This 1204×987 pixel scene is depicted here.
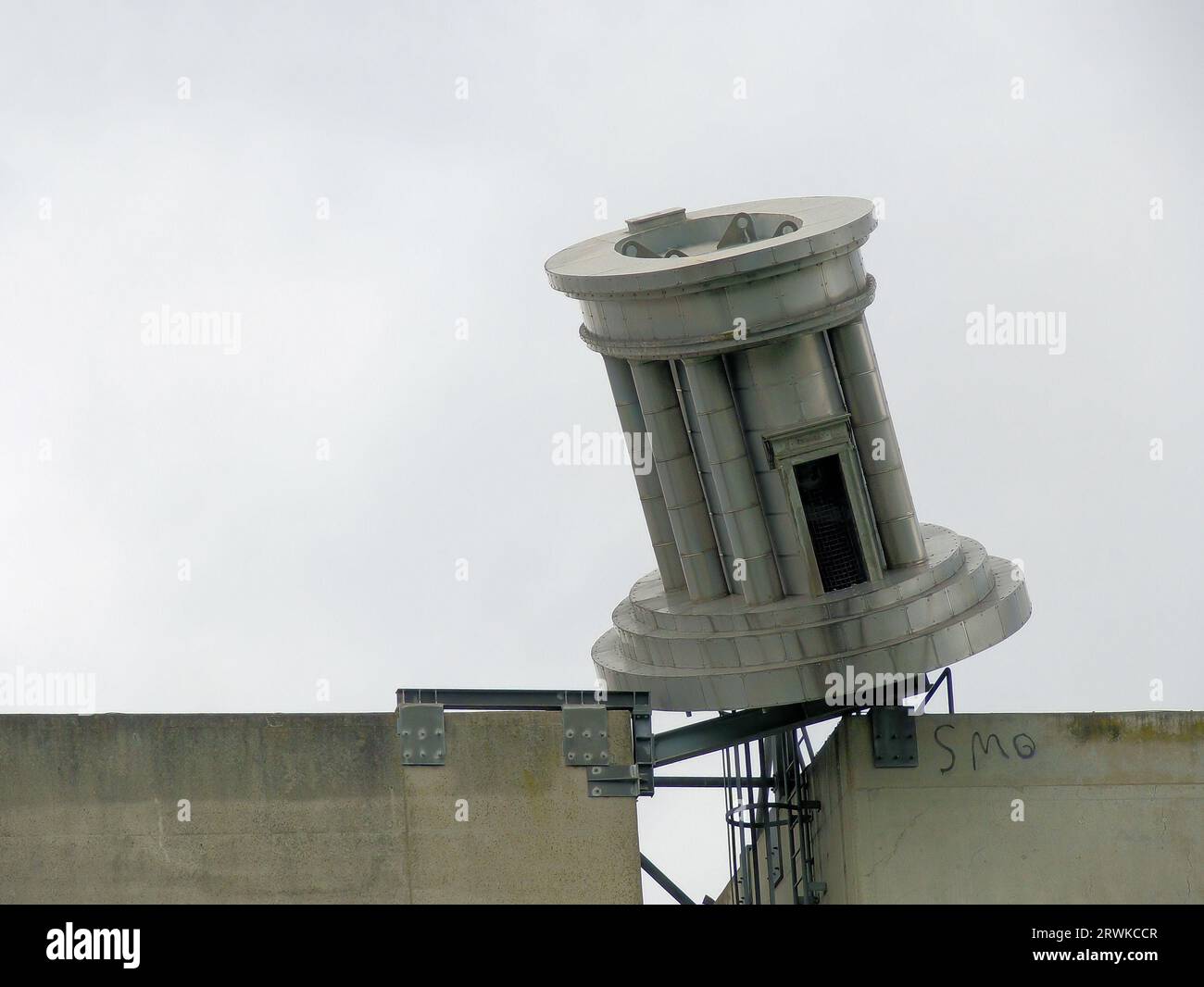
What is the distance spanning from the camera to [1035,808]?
2575 centimetres

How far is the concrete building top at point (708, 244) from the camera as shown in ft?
79.3

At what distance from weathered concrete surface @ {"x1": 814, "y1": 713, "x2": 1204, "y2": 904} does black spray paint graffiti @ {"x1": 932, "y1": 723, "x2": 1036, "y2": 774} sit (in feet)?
0.04

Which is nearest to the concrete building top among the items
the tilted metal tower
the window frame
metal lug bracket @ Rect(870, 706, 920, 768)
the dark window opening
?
the tilted metal tower

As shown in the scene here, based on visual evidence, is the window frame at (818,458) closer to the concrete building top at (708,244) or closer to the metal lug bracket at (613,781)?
the concrete building top at (708,244)

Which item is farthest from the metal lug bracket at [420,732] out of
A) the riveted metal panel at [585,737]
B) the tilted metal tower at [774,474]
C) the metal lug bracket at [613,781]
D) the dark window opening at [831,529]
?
the dark window opening at [831,529]

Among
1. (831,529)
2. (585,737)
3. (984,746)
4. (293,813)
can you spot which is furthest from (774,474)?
(293,813)

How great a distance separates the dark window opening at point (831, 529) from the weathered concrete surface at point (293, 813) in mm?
3865

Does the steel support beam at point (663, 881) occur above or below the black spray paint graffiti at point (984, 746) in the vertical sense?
below

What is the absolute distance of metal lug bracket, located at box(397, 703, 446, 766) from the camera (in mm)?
24172

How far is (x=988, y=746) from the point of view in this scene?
2573cm

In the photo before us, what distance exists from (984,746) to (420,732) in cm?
686

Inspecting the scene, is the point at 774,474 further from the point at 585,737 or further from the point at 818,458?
the point at 585,737

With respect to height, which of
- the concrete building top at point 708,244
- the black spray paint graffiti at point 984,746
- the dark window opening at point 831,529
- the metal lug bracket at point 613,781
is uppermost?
the concrete building top at point 708,244
